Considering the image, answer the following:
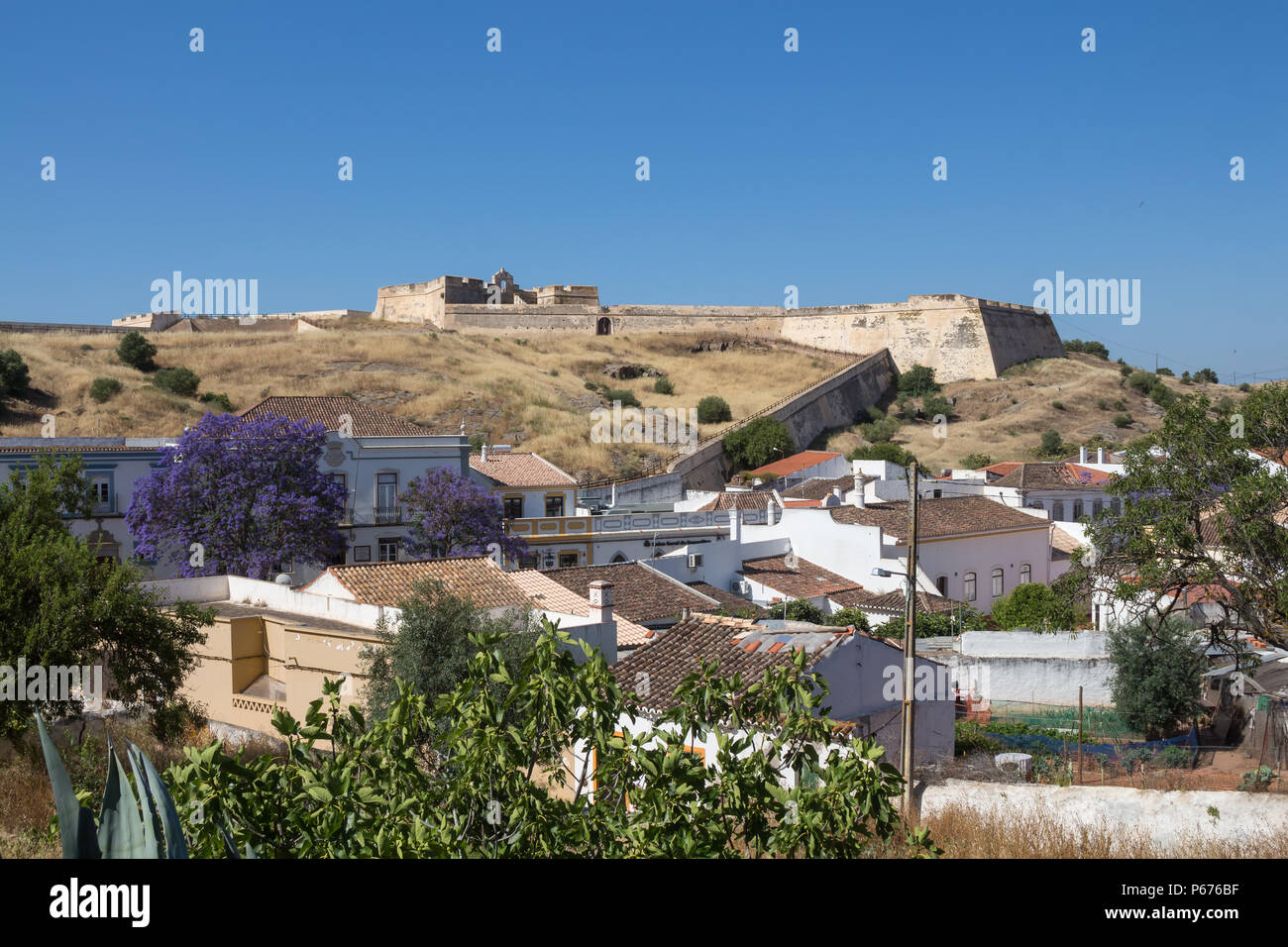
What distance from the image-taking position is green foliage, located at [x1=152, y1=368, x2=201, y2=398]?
49.7 metres

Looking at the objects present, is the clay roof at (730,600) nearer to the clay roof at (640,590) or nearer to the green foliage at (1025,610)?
the clay roof at (640,590)

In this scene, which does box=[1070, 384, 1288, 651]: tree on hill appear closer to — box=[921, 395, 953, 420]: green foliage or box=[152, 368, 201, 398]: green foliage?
box=[152, 368, 201, 398]: green foliage

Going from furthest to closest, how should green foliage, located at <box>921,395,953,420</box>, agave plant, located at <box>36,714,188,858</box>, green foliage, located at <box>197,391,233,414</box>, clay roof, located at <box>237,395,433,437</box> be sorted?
1. green foliage, located at <box>921,395,953,420</box>
2. green foliage, located at <box>197,391,233,414</box>
3. clay roof, located at <box>237,395,433,437</box>
4. agave plant, located at <box>36,714,188,858</box>

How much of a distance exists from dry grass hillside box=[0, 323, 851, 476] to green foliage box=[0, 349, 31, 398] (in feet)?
1.86

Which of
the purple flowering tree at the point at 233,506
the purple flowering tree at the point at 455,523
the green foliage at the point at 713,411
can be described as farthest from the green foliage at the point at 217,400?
the green foliage at the point at 713,411

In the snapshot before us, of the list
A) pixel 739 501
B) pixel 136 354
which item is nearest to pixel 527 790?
pixel 739 501

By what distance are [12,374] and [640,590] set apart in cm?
3693

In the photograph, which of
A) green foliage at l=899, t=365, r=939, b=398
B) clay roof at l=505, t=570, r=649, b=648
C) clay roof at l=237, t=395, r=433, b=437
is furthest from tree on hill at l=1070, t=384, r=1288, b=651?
green foliage at l=899, t=365, r=939, b=398

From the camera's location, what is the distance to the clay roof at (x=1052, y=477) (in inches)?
1415

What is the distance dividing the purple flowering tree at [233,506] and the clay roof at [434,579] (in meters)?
6.27

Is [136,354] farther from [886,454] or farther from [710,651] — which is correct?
[710,651]
